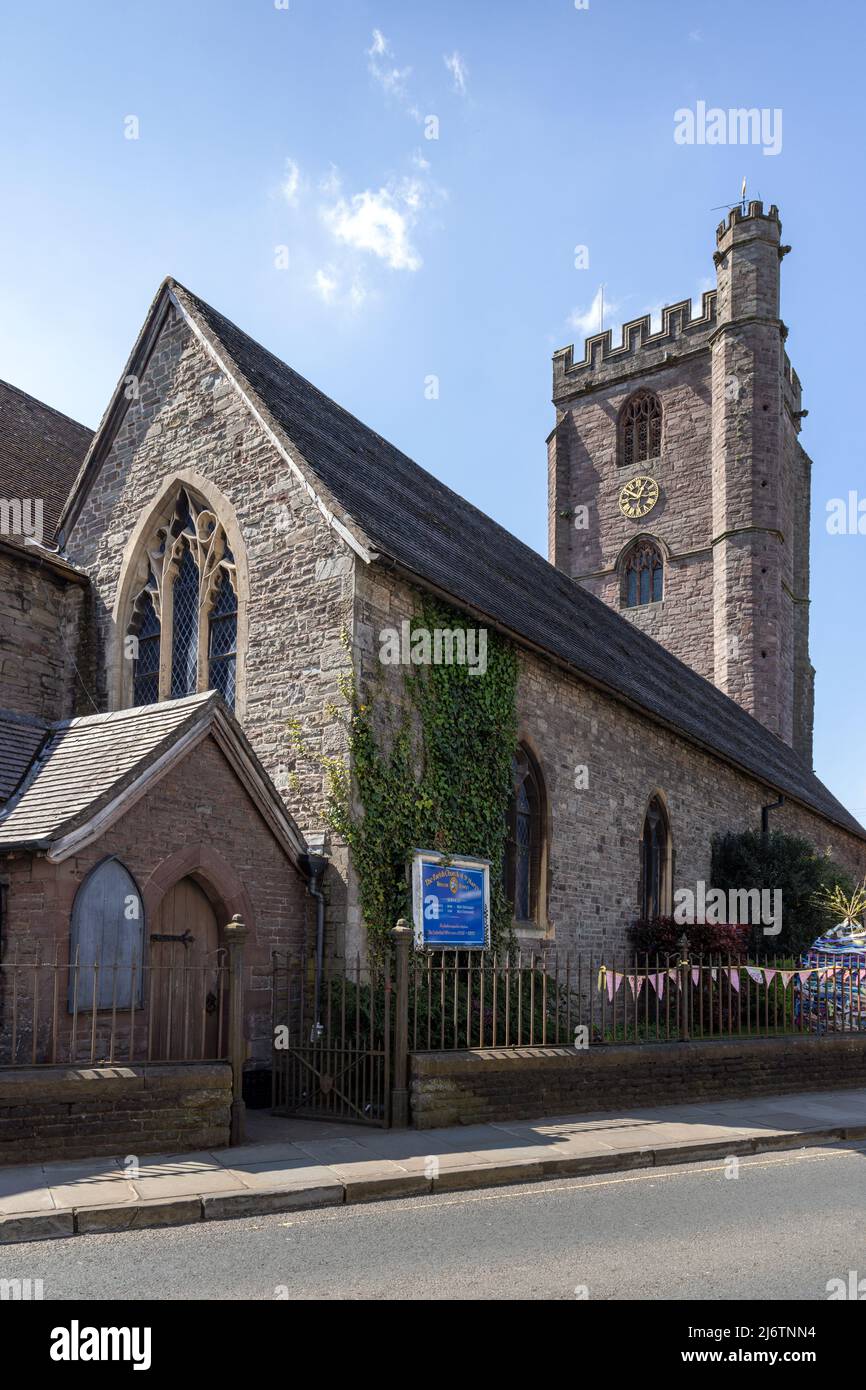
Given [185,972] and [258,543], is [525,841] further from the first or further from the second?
[185,972]

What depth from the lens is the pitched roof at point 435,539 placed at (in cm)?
1444

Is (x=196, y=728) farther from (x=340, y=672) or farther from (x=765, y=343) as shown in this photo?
(x=765, y=343)

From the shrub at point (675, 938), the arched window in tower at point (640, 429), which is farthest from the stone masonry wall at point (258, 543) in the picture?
the arched window in tower at point (640, 429)

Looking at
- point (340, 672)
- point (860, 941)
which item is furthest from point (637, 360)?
point (340, 672)

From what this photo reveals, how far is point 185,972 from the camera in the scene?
1116 cm

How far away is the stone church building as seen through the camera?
37.3ft

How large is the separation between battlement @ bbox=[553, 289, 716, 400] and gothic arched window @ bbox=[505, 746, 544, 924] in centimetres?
2836

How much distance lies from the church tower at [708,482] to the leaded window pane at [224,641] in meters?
24.6

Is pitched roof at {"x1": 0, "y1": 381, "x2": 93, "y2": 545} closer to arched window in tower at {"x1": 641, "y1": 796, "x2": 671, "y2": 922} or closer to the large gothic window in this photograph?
the large gothic window

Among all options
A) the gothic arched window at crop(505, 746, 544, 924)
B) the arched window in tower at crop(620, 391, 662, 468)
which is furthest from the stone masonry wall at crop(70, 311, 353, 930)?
the arched window in tower at crop(620, 391, 662, 468)

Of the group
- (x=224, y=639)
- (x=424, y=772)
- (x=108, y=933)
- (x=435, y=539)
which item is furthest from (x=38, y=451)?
(x=108, y=933)

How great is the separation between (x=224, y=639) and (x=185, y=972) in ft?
16.5

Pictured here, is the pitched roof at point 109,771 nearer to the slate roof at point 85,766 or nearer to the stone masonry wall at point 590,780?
the slate roof at point 85,766
